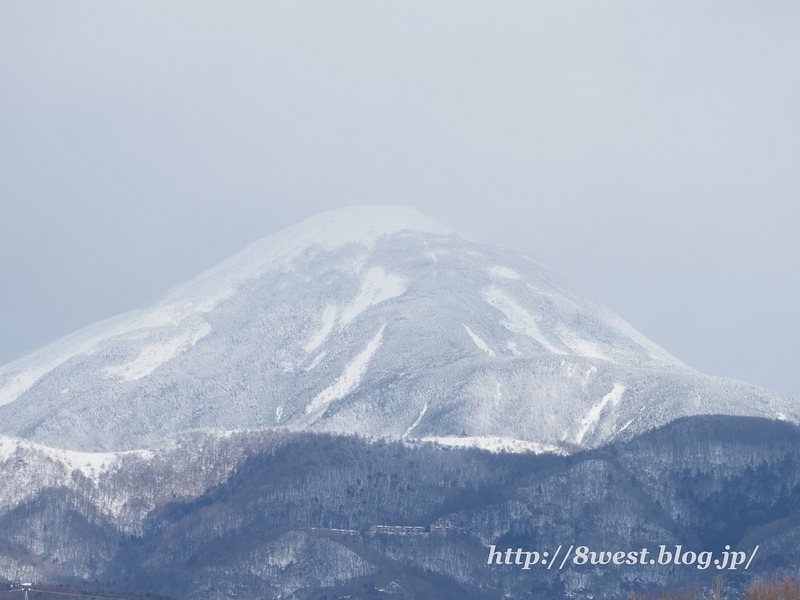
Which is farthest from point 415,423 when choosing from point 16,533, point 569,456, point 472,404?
point 16,533

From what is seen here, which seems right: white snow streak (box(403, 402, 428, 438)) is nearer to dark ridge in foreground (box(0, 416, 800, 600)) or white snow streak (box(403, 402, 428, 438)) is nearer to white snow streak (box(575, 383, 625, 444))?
white snow streak (box(575, 383, 625, 444))

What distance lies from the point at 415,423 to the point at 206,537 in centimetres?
5272

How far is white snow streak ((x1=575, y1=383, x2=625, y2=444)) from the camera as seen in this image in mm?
184625

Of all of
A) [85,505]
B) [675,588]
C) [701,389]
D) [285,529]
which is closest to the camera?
[675,588]

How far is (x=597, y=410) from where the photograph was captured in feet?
620

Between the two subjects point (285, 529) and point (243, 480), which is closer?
point (285, 529)

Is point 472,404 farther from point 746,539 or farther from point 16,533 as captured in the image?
point 16,533

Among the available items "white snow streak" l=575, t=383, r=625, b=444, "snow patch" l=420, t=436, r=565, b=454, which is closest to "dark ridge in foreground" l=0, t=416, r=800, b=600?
"snow patch" l=420, t=436, r=565, b=454

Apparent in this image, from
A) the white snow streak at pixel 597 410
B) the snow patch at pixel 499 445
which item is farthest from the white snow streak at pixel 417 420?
the white snow streak at pixel 597 410

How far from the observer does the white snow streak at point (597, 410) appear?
185 metres

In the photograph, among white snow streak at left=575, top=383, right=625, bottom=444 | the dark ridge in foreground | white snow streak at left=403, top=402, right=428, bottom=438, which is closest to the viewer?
the dark ridge in foreground

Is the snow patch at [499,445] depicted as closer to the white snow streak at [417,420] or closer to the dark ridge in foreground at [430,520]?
the dark ridge in foreground at [430,520]

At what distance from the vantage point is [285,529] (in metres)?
139

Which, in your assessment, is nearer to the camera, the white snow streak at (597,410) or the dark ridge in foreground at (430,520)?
the dark ridge in foreground at (430,520)
